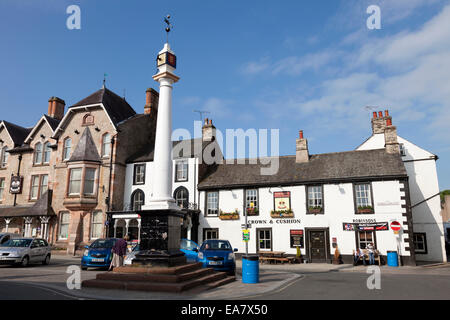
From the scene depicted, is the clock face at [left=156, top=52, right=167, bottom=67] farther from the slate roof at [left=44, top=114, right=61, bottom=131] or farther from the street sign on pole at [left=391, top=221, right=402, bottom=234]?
the slate roof at [left=44, top=114, right=61, bottom=131]

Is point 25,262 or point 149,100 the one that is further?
point 149,100

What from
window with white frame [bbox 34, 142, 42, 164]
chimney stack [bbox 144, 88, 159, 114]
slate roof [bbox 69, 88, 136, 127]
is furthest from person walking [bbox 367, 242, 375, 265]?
window with white frame [bbox 34, 142, 42, 164]

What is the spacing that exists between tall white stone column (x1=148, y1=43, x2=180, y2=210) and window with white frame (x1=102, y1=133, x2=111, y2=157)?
17.0 metres

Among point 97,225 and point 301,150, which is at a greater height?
point 301,150

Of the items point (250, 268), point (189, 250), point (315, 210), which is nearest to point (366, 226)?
point (315, 210)

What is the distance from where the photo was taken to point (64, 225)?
27.0 meters

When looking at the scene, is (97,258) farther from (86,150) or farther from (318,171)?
(318,171)

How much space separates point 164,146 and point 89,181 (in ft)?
57.2

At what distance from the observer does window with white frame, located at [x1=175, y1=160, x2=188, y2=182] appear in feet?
89.1

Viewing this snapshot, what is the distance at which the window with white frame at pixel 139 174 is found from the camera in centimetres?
2777

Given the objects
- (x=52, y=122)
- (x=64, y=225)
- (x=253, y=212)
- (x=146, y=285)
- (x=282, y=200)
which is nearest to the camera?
(x=146, y=285)

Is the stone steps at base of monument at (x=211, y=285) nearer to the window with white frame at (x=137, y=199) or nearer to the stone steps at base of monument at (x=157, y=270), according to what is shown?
the stone steps at base of monument at (x=157, y=270)

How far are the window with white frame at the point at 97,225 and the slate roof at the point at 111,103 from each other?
7.96m

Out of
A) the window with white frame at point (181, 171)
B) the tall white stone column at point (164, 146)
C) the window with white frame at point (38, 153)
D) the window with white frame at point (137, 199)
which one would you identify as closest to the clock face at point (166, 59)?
the tall white stone column at point (164, 146)
